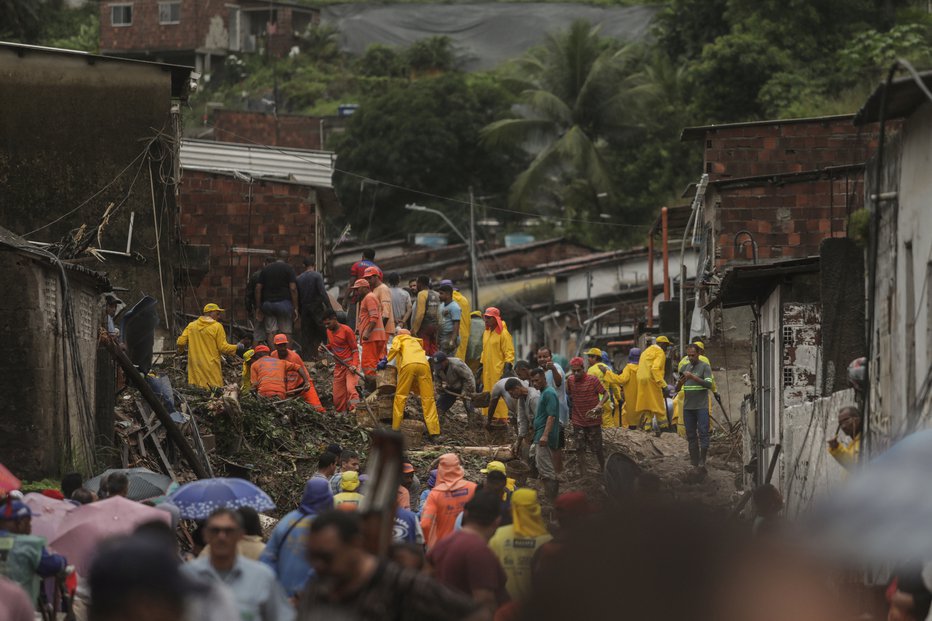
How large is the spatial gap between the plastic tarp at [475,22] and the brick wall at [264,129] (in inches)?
1083

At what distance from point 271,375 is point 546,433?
14.1 ft

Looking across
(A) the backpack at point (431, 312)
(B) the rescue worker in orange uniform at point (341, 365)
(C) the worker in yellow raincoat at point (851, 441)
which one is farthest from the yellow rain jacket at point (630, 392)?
(C) the worker in yellow raincoat at point (851, 441)

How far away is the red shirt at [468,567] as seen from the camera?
357 inches

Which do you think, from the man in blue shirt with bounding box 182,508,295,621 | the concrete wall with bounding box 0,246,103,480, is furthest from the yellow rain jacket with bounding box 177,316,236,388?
the man in blue shirt with bounding box 182,508,295,621

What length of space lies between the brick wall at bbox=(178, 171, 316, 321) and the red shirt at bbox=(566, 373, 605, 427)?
12954mm

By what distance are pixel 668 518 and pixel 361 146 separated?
52029mm

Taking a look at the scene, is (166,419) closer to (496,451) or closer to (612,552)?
(496,451)

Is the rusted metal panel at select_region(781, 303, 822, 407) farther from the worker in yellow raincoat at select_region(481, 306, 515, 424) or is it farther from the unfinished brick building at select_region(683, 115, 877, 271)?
the unfinished brick building at select_region(683, 115, 877, 271)

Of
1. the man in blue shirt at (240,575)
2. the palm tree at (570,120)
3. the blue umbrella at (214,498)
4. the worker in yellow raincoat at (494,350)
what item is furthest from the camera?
the palm tree at (570,120)

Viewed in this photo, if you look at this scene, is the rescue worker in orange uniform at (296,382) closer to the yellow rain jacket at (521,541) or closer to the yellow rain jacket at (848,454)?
the yellow rain jacket at (848,454)

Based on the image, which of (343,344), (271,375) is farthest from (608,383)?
(271,375)

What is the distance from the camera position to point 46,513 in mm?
11547

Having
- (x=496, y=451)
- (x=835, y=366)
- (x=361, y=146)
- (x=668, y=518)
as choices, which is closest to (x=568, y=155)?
(x=361, y=146)

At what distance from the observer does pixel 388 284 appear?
2438cm
